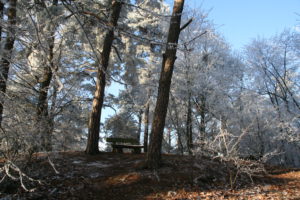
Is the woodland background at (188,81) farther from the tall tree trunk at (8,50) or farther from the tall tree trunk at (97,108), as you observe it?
the tall tree trunk at (8,50)

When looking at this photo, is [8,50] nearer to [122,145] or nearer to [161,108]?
[161,108]

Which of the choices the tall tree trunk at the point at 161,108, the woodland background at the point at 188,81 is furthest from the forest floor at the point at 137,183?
the woodland background at the point at 188,81

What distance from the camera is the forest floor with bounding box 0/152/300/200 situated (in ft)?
14.7

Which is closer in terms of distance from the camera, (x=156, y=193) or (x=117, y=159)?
(x=156, y=193)

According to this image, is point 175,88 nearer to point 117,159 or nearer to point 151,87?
point 151,87

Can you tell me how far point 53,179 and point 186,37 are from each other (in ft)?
30.1

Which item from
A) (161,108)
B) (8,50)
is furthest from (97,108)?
(8,50)

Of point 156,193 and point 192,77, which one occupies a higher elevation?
point 192,77

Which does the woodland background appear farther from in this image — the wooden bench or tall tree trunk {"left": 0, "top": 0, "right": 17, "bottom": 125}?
tall tree trunk {"left": 0, "top": 0, "right": 17, "bottom": 125}

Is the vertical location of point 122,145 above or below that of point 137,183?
above

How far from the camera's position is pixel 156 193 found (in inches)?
183

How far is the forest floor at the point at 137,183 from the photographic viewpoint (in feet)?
14.7

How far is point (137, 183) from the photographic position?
16.6ft

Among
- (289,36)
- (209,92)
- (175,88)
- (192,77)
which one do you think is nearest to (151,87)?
(175,88)
